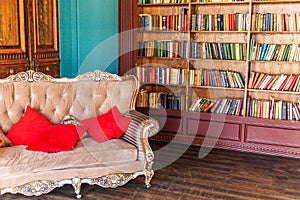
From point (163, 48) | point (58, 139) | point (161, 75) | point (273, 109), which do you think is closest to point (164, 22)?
point (163, 48)

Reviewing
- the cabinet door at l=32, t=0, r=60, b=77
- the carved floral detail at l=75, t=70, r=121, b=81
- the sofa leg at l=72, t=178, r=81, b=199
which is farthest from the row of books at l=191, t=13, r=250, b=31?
the sofa leg at l=72, t=178, r=81, b=199

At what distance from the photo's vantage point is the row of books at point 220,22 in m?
4.49

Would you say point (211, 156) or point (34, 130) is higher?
point (34, 130)

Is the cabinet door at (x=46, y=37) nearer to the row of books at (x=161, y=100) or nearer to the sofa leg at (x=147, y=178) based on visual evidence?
the row of books at (x=161, y=100)

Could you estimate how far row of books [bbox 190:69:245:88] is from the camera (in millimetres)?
4648

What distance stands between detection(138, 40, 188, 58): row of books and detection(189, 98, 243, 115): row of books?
65cm

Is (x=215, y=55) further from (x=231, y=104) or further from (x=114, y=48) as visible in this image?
(x=114, y=48)

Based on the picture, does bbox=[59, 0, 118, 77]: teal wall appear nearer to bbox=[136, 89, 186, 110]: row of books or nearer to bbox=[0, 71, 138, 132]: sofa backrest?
bbox=[136, 89, 186, 110]: row of books

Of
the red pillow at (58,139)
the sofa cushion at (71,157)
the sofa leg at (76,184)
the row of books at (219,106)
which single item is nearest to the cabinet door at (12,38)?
the red pillow at (58,139)

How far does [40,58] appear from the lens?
13.2 ft

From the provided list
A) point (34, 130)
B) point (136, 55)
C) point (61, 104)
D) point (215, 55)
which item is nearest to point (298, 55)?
point (215, 55)

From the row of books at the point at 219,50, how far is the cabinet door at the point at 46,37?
5.66 ft

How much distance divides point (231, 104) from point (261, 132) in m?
0.51

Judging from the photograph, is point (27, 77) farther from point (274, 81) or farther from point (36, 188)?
point (274, 81)
